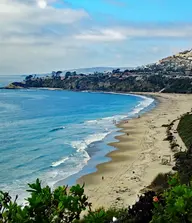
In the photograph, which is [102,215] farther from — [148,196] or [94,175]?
[94,175]

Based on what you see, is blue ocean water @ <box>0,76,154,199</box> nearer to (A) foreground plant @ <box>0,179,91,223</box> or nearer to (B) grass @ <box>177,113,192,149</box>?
(B) grass @ <box>177,113,192,149</box>

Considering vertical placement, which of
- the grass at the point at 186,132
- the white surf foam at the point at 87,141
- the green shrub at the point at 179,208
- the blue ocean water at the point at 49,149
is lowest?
the blue ocean water at the point at 49,149

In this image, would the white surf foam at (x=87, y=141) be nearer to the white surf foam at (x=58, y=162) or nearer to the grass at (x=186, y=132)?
the white surf foam at (x=58, y=162)

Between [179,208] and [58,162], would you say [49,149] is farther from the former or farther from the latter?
[179,208]

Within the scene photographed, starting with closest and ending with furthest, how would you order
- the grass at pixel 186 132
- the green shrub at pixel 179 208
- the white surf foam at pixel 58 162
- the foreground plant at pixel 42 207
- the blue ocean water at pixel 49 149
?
the foreground plant at pixel 42 207
the green shrub at pixel 179 208
the blue ocean water at pixel 49 149
the white surf foam at pixel 58 162
the grass at pixel 186 132

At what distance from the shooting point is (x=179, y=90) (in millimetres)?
137750

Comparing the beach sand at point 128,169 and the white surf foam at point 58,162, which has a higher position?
the beach sand at point 128,169

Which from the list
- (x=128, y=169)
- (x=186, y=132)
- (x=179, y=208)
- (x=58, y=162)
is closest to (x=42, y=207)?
(x=179, y=208)

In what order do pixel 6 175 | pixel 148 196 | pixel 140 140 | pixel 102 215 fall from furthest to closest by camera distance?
pixel 140 140 → pixel 6 175 → pixel 148 196 → pixel 102 215

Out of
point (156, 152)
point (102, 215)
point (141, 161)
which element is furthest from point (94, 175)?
point (102, 215)

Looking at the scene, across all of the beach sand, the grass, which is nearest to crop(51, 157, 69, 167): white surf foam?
the beach sand

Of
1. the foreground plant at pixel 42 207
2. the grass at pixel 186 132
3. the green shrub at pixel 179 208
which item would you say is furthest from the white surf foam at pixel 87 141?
the foreground plant at pixel 42 207

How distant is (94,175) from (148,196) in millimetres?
16073

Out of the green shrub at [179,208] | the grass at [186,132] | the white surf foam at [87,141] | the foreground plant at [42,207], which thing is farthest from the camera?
the white surf foam at [87,141]
